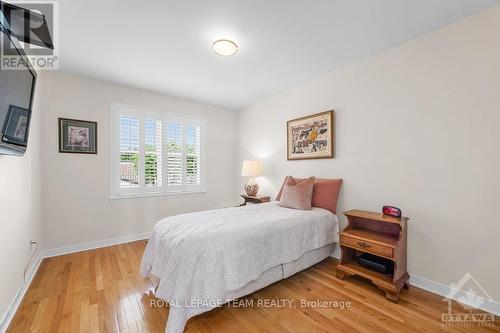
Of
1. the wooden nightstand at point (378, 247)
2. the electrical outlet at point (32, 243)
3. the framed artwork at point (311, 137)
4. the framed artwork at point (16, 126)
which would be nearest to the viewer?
the framed artwork at point (16, 126)

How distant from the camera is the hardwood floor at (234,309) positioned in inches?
62.4

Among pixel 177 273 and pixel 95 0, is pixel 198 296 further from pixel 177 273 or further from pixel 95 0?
pixel 95 0

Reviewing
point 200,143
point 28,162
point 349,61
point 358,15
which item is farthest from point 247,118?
point 28,162

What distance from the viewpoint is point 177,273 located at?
1563 millimetres

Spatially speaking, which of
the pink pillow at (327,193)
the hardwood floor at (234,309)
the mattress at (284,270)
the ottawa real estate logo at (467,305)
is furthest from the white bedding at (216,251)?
the ottawa real estate logo at (467,305)

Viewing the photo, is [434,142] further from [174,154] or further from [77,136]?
[77,136]

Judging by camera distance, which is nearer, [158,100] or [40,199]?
[40,199]

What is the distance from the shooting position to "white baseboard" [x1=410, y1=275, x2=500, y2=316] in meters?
1.73

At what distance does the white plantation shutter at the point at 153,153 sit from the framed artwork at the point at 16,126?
2024mm

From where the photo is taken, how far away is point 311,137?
10.3 feet

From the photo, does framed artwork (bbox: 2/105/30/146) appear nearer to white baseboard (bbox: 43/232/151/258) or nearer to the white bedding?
the white bedding

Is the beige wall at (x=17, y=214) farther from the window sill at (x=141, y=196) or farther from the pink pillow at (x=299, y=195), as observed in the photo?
the pink pillow at (x=299, y=195)

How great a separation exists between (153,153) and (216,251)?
264cm

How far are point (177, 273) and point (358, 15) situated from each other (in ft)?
8.58
